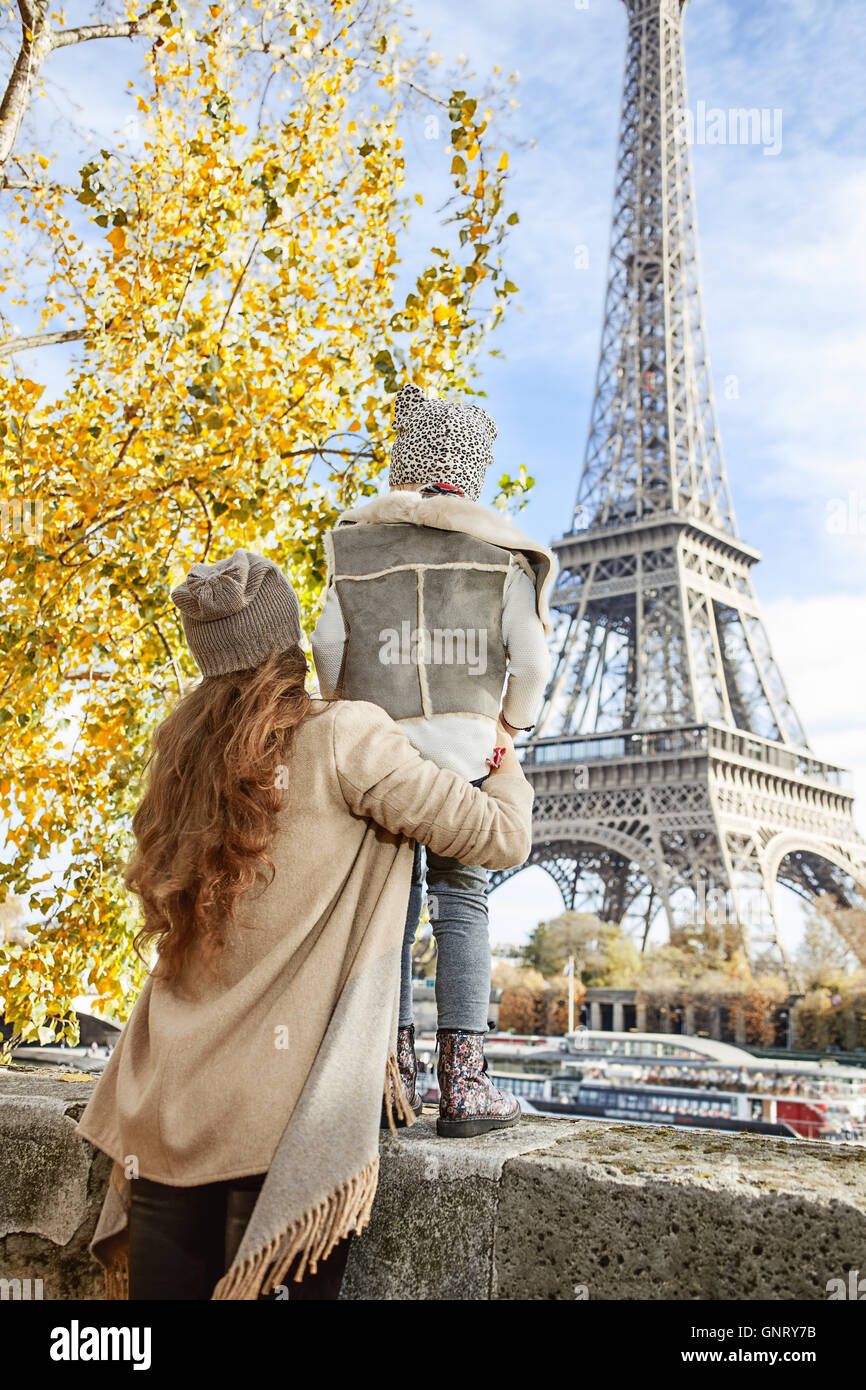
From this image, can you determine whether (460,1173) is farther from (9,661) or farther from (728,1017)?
(728,1017)

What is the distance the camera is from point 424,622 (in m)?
2.57

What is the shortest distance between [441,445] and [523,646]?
2.03ft

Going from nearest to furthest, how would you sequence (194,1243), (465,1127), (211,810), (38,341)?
(194,1243) → (211,810) → (465,1127) → (38,341)

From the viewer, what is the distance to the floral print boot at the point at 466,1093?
2.28 metres

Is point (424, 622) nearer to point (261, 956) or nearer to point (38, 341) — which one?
point (261, 956)

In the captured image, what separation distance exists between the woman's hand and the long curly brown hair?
0.53 m

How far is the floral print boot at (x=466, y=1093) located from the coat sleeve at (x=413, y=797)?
0.47 meters

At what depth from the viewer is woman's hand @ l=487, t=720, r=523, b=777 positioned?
7.81ft

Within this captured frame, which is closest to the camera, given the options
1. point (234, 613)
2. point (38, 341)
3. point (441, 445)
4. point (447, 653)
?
point (234, 613)

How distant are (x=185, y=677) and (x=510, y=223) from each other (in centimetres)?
255
